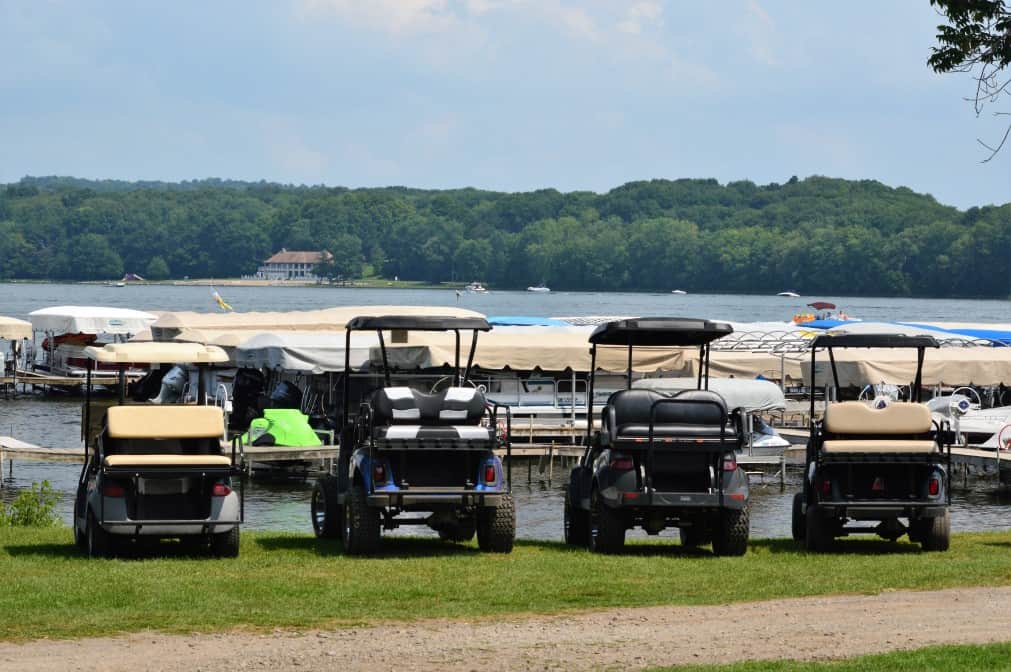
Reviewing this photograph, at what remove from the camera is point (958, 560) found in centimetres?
1506

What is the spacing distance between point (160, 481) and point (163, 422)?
1.85ft

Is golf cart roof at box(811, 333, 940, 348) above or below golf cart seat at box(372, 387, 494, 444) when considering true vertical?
above

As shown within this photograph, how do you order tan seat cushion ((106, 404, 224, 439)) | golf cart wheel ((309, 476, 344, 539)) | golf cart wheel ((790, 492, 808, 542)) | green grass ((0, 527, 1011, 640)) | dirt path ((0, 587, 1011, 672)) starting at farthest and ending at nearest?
1. golf cart wheel ((790, 492, 808, 542))
2. golf cart wheel ((309, 476, 344, 539))
3. tan seat cushion ((106, 404, 224, 439))
4. green grass ((0, 527, 1011, 640))
5. dirt path ((0, 587, 1011, 672))

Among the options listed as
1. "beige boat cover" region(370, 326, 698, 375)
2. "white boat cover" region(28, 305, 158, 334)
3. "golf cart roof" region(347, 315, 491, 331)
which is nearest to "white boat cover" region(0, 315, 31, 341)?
"white boat cover" region(28, 305, 158, 334)

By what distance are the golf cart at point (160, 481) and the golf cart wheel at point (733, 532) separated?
4714 mm

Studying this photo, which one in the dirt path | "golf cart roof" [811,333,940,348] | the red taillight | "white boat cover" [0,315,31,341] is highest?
"golf cart roof" [811,333,940,348]

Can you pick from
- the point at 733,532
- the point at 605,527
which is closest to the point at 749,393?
the point at 733,532

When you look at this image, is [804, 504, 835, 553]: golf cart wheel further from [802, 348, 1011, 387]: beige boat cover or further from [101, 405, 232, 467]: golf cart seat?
[802, 348, 1011, 387]: beige boat cover

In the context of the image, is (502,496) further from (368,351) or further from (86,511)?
(368,351)

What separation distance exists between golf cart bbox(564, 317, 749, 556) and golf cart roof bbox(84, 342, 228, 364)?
4.01 metres

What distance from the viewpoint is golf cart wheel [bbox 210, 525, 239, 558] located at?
14.6 metres

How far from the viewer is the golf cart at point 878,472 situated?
51.0 feet

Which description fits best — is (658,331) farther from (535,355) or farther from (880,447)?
(535,355)

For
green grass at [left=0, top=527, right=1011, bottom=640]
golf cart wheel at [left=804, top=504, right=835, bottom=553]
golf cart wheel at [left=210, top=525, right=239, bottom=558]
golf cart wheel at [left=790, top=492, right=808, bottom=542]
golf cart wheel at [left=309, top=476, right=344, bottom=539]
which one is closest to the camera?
green grass at [left=0, top=527, right=1011, bottom=640]
